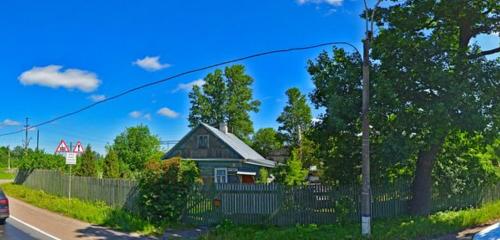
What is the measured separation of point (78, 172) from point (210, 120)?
2576 cm

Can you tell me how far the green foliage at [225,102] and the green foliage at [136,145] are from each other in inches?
311

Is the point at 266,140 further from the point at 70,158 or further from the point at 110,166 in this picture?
the point at 70,158

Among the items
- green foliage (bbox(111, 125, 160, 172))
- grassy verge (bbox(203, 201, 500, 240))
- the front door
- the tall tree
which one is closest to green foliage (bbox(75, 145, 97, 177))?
the front door

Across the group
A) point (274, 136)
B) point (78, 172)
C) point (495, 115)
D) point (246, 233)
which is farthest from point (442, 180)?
point (274, 136)

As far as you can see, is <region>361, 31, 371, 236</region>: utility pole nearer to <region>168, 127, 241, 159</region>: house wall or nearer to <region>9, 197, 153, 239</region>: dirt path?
<region>9, 197, 153, 239</region>: dirt path

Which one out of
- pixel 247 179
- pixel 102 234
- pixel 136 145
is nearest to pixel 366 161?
pixel 102 234

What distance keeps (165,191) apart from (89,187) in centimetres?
878

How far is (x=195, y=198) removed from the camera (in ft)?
56.1

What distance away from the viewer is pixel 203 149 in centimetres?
3706

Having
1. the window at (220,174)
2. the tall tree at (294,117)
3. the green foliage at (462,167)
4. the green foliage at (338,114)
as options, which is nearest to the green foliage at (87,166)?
the window at (220,174)

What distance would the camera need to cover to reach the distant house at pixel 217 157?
116 feet

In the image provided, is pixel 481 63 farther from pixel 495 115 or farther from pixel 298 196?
pixel 298 196

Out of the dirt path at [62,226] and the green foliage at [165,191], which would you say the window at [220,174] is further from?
the green foliage at [165,191]

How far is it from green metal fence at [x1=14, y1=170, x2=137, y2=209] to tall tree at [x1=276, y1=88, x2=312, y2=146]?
33.7 metres
